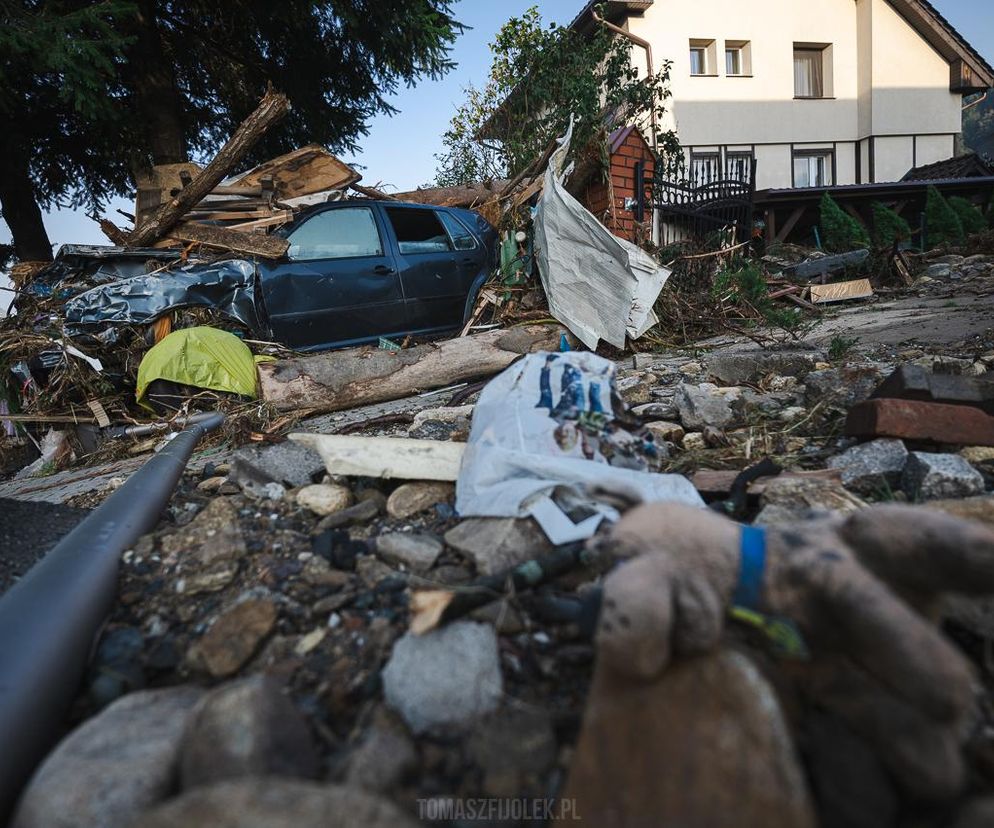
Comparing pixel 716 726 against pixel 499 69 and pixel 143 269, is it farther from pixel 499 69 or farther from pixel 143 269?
pixel 499 69

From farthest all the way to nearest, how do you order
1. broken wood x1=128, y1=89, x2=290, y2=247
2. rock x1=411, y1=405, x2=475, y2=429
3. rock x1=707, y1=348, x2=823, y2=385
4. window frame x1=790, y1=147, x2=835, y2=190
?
window frame x1=790, y1=147, x2=835, y2=190 → broken wood x1=128, y1=89, x2=290, y2=247 → rock x1=707, y1=348, x2=823, y2=385 → rock x1=411, y1=405, x2=475, y2=429

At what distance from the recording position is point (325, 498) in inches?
85.1

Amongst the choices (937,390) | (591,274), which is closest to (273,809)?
(937,390)

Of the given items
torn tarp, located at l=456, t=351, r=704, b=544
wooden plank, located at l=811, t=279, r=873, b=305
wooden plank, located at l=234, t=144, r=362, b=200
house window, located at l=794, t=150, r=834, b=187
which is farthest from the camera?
house window, located at l=794, t=150, r=834, b=187

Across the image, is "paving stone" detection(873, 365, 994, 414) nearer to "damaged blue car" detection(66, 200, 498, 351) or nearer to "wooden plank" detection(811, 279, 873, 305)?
"damaged blue car" detection(66, 200, 498, 351)

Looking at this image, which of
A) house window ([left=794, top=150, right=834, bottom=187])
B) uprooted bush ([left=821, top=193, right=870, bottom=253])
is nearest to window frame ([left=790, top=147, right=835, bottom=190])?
house window ([left=794, top=150, right=834, bottom=187])

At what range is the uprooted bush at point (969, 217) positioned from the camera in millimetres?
11883

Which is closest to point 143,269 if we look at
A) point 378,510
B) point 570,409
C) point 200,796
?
point 378,510

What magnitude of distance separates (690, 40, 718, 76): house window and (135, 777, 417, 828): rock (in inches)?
650

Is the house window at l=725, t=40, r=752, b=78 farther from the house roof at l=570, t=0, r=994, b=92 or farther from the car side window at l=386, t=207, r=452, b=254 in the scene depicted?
the car side window at l=386, t=207, r=452, b=254

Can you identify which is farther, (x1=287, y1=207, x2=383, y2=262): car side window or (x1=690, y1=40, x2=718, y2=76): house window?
(x1=690, y1=40, x2=718, y2=76): house window

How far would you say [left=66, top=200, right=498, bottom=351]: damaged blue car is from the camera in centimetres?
457

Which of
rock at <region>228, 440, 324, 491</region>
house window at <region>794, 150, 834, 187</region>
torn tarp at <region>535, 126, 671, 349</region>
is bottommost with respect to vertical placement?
rock at <region>228, 440, 324, 491</region>

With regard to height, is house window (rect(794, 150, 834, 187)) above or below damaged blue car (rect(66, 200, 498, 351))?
above
